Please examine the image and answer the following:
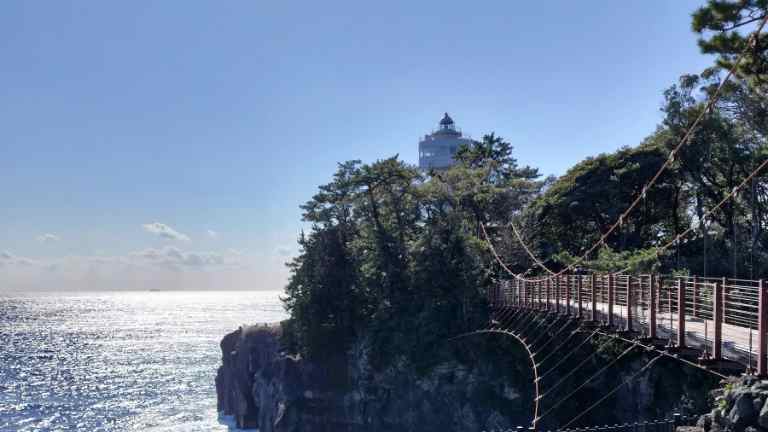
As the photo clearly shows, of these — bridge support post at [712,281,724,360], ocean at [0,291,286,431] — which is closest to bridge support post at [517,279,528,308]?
bridge support post at [712,281,724,360]

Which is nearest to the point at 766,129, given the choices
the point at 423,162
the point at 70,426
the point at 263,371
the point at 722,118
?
the point at 722,118

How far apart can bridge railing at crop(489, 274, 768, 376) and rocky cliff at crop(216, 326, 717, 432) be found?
243cm

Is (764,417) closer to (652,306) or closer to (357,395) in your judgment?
(652,306)

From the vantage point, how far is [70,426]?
47.2 meters

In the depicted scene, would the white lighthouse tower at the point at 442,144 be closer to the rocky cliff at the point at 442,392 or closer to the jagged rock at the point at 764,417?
the rocky cliff at the point at 442,392

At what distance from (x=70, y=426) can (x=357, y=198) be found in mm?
26410

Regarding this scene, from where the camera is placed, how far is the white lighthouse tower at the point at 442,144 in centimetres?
7856

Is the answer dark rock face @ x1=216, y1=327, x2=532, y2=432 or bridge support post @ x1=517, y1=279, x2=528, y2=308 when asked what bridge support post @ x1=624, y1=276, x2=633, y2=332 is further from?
dark rock face @ x1=216, y1=327, x2=532, y2=432

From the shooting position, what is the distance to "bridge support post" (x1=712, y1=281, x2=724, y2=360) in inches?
416

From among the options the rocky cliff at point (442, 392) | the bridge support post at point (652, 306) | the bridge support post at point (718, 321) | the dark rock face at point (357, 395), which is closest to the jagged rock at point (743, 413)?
the bridge support post at point (718, 321)

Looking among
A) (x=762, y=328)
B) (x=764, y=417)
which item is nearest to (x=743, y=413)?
(x=764, y=417)

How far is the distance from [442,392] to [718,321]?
23311 millimetres

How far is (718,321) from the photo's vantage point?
10.6 metres

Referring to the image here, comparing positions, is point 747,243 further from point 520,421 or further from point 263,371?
point 263,371
